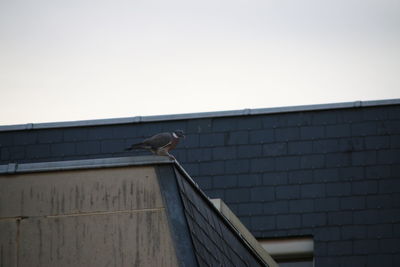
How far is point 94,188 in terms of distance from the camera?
437 inches

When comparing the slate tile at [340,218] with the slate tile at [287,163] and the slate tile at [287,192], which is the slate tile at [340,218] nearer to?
the slate tile at [287,192]

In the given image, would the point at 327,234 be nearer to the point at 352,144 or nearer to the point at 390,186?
the point at 390,186

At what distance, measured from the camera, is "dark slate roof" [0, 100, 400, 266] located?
62.1 feet

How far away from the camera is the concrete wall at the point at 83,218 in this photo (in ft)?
35.6

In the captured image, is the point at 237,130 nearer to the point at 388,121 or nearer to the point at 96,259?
the point at 388,121

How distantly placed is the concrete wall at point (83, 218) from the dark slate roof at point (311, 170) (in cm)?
847

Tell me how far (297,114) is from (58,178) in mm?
9176

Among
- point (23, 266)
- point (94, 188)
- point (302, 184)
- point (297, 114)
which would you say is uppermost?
point (297, 114)

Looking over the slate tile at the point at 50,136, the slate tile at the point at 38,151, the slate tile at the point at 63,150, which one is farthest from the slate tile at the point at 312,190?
the slate tile at the point at 38,151

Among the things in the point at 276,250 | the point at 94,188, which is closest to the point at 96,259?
the point at 94,188

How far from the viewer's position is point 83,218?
Answer: 11008 mm

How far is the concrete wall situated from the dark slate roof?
333 inches

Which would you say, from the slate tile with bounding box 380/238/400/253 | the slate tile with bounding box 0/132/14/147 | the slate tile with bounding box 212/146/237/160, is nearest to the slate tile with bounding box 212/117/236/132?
the slate tile with bounding box 212/146/237/160

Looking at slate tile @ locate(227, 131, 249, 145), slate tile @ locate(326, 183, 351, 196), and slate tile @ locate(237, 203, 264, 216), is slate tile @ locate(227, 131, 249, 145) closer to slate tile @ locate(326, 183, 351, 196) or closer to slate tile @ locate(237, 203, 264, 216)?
slate tile @ locate(237, 203, 264, 216)
